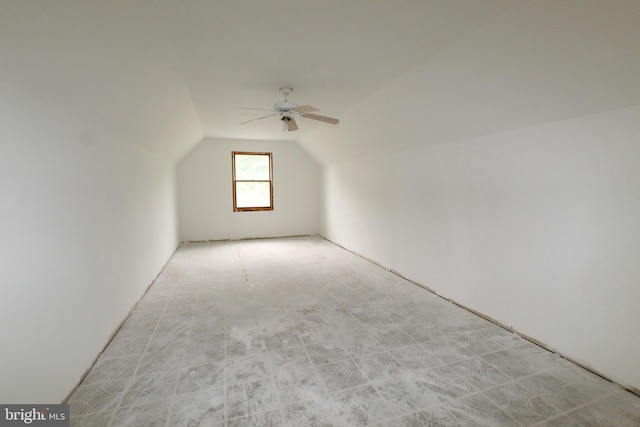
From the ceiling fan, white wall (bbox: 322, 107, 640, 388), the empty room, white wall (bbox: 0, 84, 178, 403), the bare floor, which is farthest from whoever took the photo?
the ceiling fan

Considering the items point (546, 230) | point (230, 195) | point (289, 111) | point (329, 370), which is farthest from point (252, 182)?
point (546, 230)

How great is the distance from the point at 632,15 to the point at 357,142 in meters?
3.70

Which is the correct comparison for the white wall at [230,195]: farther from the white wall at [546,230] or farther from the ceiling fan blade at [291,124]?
the white wall at [546,230]

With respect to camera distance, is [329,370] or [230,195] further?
[230,195]

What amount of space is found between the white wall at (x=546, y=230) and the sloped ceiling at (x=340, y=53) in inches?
10.3

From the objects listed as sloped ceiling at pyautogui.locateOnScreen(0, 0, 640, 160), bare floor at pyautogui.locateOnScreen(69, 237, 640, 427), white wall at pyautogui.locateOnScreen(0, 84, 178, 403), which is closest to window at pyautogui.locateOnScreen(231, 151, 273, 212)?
bare floor at pyautogui.locateOnScreen(69, 237, 640, 427)

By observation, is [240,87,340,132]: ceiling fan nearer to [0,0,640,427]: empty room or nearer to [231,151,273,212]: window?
[0,0,640,427]: empty room

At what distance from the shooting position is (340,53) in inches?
100.0

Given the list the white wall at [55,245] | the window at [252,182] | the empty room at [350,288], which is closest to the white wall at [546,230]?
the empty room at [350,288]

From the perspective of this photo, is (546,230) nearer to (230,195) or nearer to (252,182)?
(252,182)

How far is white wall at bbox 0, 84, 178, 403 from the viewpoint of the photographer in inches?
58.3

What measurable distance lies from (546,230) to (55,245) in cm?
360

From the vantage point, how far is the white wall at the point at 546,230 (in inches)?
79.7

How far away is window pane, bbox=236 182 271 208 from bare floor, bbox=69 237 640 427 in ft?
12.9
